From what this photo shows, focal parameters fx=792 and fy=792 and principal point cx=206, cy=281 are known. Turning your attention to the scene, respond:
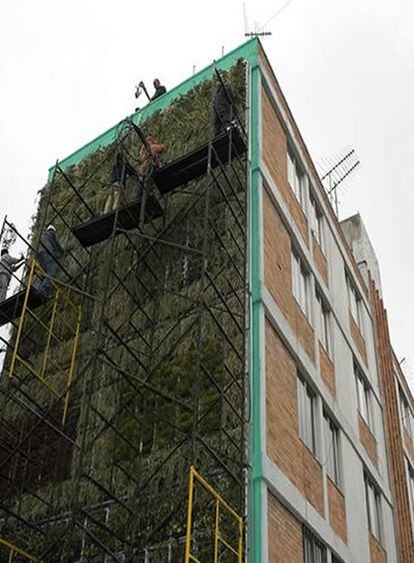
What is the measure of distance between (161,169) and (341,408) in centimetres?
709

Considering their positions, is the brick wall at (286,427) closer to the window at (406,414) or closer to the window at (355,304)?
the window at (355,304)

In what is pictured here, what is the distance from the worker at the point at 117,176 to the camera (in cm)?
1706

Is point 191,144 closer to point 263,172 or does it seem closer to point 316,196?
point 263,172

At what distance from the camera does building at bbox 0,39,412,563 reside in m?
13.1

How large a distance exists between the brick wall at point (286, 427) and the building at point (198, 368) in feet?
0.19

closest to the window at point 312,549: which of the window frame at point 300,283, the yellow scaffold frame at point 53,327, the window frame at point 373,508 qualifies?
the window frame at point 373,508

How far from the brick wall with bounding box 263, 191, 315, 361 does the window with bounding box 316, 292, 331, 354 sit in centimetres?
112

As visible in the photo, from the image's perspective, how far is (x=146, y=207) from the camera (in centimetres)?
1666

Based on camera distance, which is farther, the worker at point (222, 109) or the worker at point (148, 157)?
the worker at point (222, 109)

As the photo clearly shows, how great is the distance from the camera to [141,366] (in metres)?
15.1

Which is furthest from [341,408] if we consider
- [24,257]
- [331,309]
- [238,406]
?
[24,257]

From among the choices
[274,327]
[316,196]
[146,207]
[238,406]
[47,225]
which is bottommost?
[238,406]

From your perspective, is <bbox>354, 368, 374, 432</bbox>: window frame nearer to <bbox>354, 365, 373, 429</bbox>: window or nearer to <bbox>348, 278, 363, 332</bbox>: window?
<bbox>354, 365, 373, 429</bbox>: window

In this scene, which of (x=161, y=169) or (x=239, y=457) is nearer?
(x=239, y=457)
